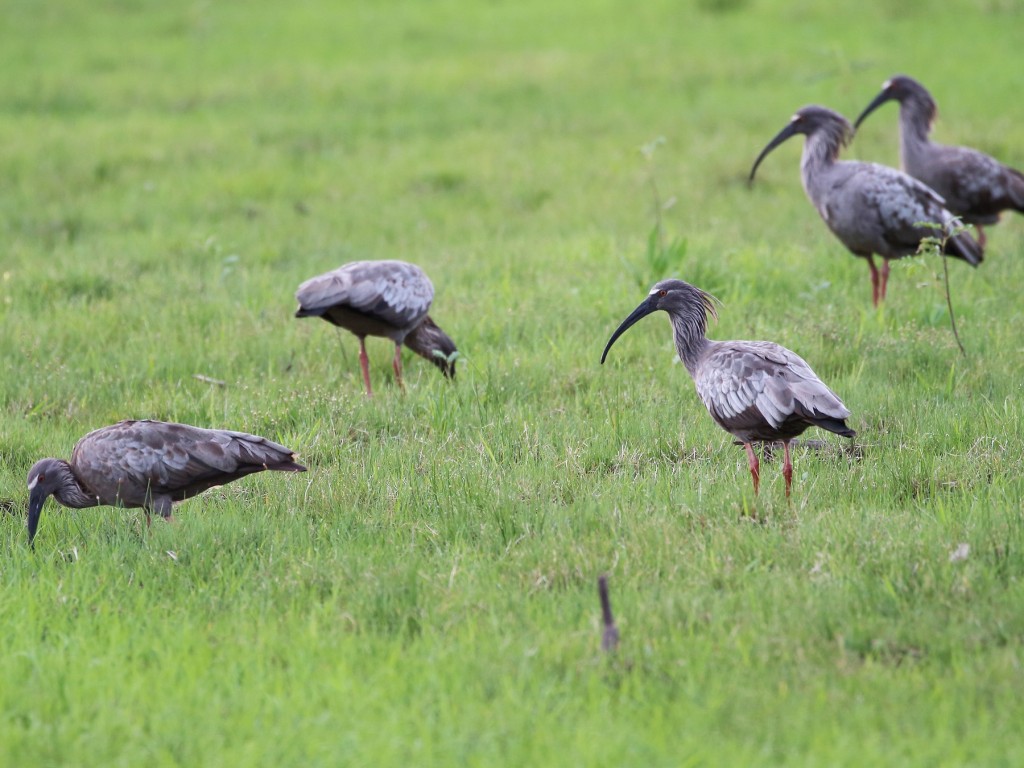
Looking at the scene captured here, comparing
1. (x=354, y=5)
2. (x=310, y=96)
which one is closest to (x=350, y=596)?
(x=310, y=96)

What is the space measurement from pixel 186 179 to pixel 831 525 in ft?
31.5

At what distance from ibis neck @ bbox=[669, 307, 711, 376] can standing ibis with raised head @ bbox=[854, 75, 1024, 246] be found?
4566 mm

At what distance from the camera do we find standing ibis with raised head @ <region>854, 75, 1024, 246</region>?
9992mm

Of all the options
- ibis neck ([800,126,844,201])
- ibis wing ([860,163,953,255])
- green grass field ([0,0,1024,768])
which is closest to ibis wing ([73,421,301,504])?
green grass field ([0,0,1024,768])

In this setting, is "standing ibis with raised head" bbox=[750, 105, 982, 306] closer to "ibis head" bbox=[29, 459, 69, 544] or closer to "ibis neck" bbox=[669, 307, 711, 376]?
"ibis neck" bbox=[669, 307, 711, 376]

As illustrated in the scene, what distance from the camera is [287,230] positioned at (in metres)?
11.4

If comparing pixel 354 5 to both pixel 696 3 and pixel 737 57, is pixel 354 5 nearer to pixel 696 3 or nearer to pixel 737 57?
pixel 696 3

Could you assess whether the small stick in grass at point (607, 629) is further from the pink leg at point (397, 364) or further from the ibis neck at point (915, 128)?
the ibis neck at point (915, 128)

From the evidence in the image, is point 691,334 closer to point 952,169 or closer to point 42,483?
point 42,483

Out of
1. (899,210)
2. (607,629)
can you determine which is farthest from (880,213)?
(607,629)

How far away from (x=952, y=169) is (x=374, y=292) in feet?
17.9

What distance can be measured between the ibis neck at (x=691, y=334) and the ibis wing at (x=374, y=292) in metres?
1.97

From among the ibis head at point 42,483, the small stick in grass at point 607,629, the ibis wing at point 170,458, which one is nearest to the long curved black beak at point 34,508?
the ibis head at point 42,483

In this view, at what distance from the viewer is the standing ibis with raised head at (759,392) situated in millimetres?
5078
